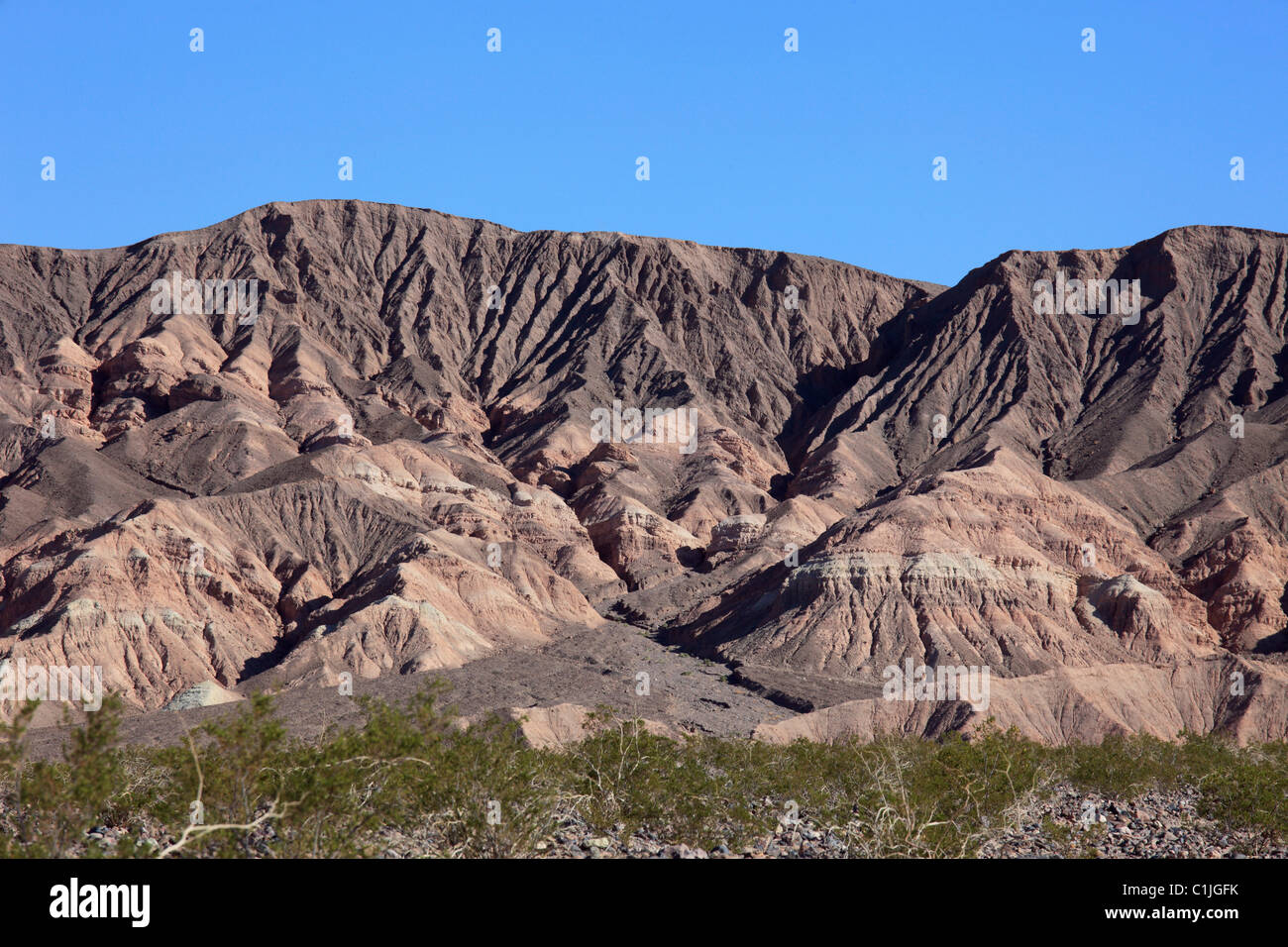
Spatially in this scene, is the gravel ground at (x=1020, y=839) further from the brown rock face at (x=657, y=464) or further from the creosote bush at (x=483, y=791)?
the brown rock face at (x=657, y=464)

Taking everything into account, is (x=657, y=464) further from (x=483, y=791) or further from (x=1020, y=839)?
(x=483, y=791)

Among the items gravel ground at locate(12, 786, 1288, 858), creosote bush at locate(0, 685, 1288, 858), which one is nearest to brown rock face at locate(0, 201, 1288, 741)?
gravel ground at locate(12, 786, 1288, 858)

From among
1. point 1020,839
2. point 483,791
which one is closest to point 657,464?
point 1020,839

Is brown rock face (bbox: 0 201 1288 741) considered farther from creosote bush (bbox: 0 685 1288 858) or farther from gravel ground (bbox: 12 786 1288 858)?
creosote bush (bbox: 0 685 1288 858)

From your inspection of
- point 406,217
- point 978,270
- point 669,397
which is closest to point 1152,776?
point 669,397

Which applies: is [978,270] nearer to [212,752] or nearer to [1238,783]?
[1238,783]
